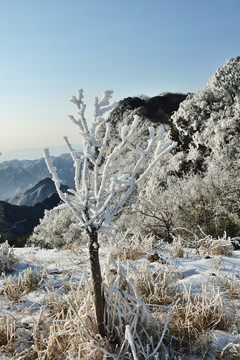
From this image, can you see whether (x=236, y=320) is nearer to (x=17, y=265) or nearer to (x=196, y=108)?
(x=17, y=265)

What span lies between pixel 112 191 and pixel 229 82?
42.2 feet

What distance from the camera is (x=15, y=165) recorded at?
199875 mm

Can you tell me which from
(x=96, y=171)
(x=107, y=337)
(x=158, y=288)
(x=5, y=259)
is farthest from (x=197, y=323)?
(x=5, y=259)

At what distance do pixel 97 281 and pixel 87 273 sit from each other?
4.58 ft

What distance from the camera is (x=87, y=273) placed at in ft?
9.27

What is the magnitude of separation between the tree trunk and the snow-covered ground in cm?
27

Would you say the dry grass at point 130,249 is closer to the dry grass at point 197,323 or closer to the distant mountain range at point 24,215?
the dry grass at point 197,323

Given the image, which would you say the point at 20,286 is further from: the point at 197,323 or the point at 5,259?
the point at 197,323

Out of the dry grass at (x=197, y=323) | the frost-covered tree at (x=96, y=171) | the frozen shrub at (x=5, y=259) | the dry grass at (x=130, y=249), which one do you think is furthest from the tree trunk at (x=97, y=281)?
the frozen shrub at (x=5, y=259)

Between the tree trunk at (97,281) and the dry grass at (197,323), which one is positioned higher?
the tree trunk at (97,281)

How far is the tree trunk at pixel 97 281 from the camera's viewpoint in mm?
1442

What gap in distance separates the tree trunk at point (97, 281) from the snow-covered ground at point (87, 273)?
10.5 inches

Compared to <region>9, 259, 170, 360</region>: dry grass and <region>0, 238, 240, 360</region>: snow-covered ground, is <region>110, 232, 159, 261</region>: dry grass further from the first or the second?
<region>9, 259, 170, 360</region>: dry grass

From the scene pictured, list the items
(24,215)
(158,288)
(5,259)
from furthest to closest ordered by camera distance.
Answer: (24,215), (5,259), (158,288)
